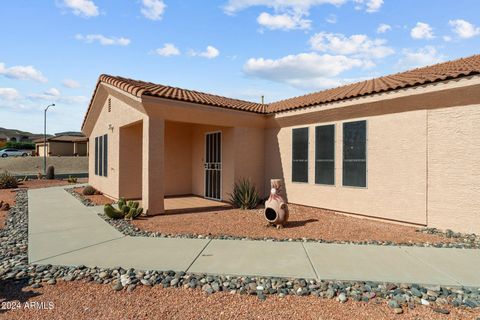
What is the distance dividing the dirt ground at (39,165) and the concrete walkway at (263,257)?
95.5 ft

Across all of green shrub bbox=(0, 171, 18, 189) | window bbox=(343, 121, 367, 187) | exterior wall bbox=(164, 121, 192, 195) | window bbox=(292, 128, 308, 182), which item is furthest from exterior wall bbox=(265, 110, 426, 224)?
green shrub bbox=(0, 171, 18, 189)

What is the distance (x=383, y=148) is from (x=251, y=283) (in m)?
6.00

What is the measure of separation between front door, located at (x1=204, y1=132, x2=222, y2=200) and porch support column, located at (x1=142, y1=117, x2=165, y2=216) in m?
3.29

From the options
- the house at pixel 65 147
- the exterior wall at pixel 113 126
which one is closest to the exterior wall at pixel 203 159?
the exterior wall at pixel 113 126

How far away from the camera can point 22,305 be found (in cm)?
351

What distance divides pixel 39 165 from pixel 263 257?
35829mm

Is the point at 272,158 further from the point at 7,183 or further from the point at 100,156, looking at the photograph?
the point at 7,183

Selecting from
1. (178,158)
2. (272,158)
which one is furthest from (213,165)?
(272,158)

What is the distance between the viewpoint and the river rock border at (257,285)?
3675mm

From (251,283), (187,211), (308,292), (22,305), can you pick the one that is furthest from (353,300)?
(187,211)

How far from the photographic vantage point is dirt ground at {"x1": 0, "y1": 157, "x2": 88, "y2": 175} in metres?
30.8

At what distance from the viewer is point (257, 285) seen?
13.1 ft

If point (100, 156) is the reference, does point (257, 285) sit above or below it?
below

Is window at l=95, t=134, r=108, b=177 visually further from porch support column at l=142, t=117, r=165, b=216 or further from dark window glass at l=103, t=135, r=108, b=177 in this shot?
porch support column at l=142, t=117, r=165, b=216
